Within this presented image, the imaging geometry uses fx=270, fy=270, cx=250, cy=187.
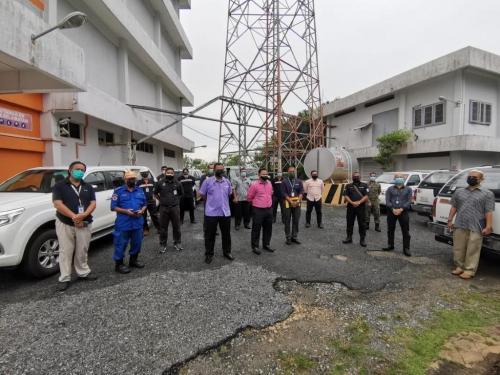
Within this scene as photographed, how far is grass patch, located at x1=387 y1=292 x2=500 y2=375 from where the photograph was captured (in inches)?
92.4

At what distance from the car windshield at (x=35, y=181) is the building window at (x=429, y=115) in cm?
1855

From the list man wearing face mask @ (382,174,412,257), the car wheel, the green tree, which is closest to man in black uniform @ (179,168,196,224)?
the car wheel

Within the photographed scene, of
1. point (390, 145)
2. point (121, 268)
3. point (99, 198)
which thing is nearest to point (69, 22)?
point (99, 198)

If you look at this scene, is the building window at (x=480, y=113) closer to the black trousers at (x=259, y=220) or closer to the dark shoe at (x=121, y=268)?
the black trousers at (x=259, y=220)

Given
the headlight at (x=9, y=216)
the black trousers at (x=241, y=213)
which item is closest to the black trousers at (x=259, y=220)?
the black trousers at (x=241, y=213)

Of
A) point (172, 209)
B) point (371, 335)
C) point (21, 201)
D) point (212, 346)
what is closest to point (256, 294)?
point (212, 346)

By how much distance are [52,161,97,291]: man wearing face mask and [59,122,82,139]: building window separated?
18.4 feet

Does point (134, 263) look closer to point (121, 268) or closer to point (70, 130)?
point (121, 268)

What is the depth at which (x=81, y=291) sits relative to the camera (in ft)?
11.8

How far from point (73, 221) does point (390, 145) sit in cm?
1788

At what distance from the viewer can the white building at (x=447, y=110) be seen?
1455cm

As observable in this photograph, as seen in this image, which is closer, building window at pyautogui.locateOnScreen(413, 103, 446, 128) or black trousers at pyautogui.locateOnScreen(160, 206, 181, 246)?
black trousers at pyautogui.locateOnScreen(160, 206, 181, 246)

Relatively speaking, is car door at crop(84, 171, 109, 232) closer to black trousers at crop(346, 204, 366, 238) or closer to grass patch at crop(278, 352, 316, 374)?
grass patch at crop(278, 352, 316, 374)

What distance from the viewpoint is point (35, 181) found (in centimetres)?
474
